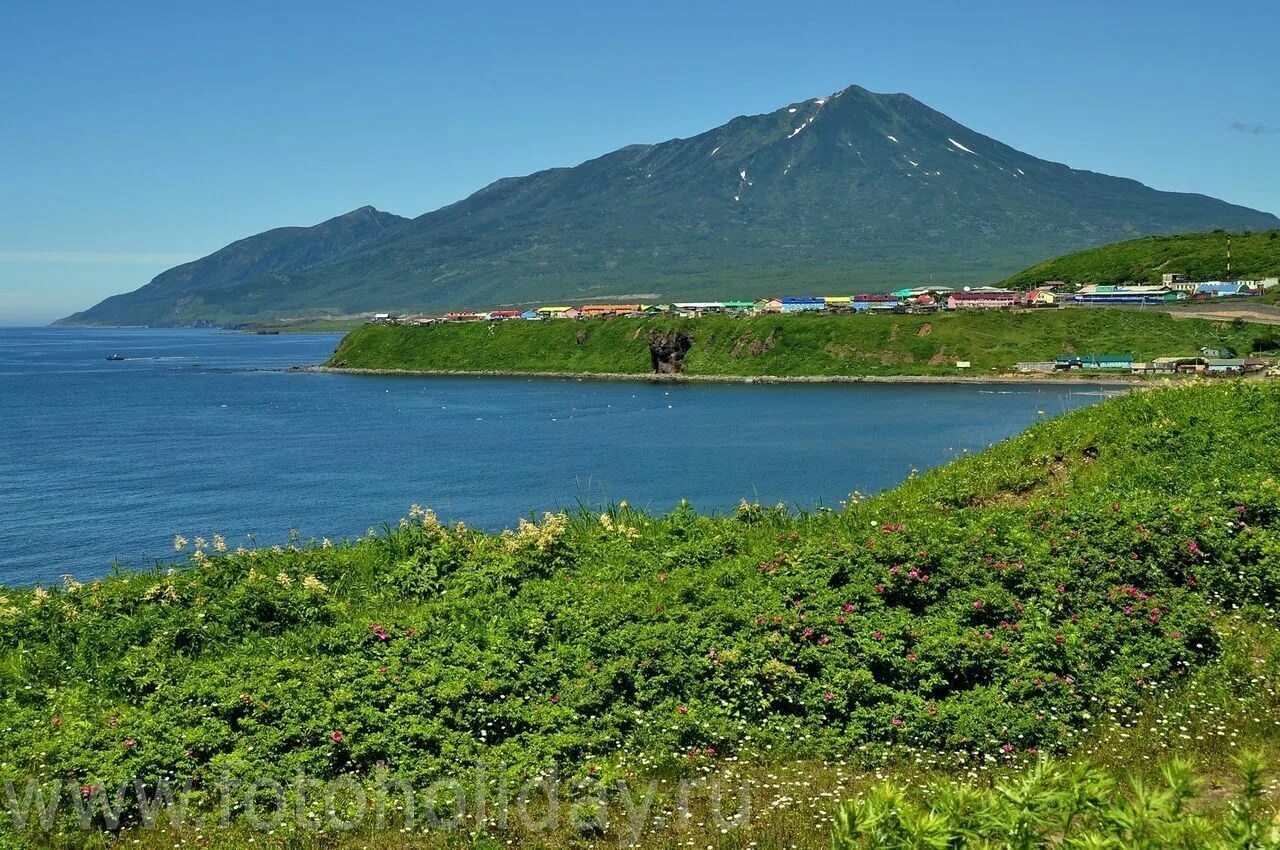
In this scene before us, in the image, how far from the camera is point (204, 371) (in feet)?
497

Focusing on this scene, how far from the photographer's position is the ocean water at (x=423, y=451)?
45.4 m

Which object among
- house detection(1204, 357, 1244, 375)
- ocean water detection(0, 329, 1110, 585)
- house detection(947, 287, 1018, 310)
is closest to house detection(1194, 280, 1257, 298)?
house detection(947, 287, 1018, 310)

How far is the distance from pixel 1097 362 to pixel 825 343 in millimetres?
30265

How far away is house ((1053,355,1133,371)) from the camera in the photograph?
102188mm

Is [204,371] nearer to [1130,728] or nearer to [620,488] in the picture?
[620,488]

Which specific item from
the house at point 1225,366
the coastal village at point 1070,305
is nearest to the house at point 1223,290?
the coastal village at point 1070,305

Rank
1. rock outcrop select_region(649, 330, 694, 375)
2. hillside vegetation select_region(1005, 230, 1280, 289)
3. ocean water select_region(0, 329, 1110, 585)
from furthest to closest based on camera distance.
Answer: hillside vegetation select_region(1005, 230, 1280, 289) → rock outcrop select_region(649, 330, 694, 375) → ocean water select_region(0, 329, 1110, 585)

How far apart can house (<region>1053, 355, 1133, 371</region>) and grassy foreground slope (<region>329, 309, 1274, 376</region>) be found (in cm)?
255

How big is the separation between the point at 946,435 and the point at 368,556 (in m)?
61.0

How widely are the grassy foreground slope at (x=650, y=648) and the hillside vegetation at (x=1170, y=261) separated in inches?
5840

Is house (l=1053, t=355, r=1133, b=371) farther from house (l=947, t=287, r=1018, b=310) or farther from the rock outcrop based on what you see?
the rock outcrop

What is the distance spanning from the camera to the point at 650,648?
966 centimetres

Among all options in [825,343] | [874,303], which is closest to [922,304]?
[874,303]

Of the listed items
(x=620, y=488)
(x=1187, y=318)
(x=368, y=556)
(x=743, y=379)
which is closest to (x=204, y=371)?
(x=743, y=379)
